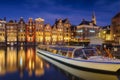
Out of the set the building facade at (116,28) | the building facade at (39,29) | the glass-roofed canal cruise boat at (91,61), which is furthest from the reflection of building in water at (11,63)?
the building facade at (39,29)

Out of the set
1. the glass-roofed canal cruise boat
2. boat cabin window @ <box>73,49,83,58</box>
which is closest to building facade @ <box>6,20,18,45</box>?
the glass-roofed canal cruise boat

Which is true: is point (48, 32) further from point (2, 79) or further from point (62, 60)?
point (2, 79)

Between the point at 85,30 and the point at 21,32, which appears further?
the point at 85,30

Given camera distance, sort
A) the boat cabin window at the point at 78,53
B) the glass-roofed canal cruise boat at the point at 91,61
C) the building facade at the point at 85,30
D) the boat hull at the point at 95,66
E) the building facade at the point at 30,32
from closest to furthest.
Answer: the boat hull at the point at 95,66
the glass-roofed canal cruise boat at the point at 91,61
the boat cabin window at the point at 78,53
the building facade at the point at 30,32
the building facade at the point at 85,30

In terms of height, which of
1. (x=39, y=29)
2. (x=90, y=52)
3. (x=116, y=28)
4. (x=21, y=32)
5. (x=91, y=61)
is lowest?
(x=91, y=61)

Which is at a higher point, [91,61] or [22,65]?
[91,61]

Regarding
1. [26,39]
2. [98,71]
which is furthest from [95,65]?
[26,39]

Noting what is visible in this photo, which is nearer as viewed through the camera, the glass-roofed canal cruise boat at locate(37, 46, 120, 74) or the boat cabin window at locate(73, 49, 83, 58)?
the glass-roofed canal cruise boat at locate(37, 46, 120, 74)

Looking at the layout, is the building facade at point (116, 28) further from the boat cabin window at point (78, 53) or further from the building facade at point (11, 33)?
the building facade at point (11, 33)

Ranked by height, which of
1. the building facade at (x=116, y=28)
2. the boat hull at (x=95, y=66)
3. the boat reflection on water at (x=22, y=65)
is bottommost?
the boat reflection on water at (x=22, y=65)

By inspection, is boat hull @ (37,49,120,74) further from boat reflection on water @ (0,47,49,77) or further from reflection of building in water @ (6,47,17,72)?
reflection of building in water @ (6,47,17,72)

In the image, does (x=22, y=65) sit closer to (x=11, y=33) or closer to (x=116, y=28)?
(x=116, y=28)

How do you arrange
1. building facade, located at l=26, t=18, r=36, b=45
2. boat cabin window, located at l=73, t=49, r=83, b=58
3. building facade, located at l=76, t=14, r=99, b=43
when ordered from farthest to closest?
1. building facade, located at l=76, t=14, r=99, b=43
2. building facade, located at l=26, t=18, r=36, b=45
3. boat cabin window, located at l=73, t=49, r=83, b=58

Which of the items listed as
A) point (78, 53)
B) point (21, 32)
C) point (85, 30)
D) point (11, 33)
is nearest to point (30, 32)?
point (21, 32)
